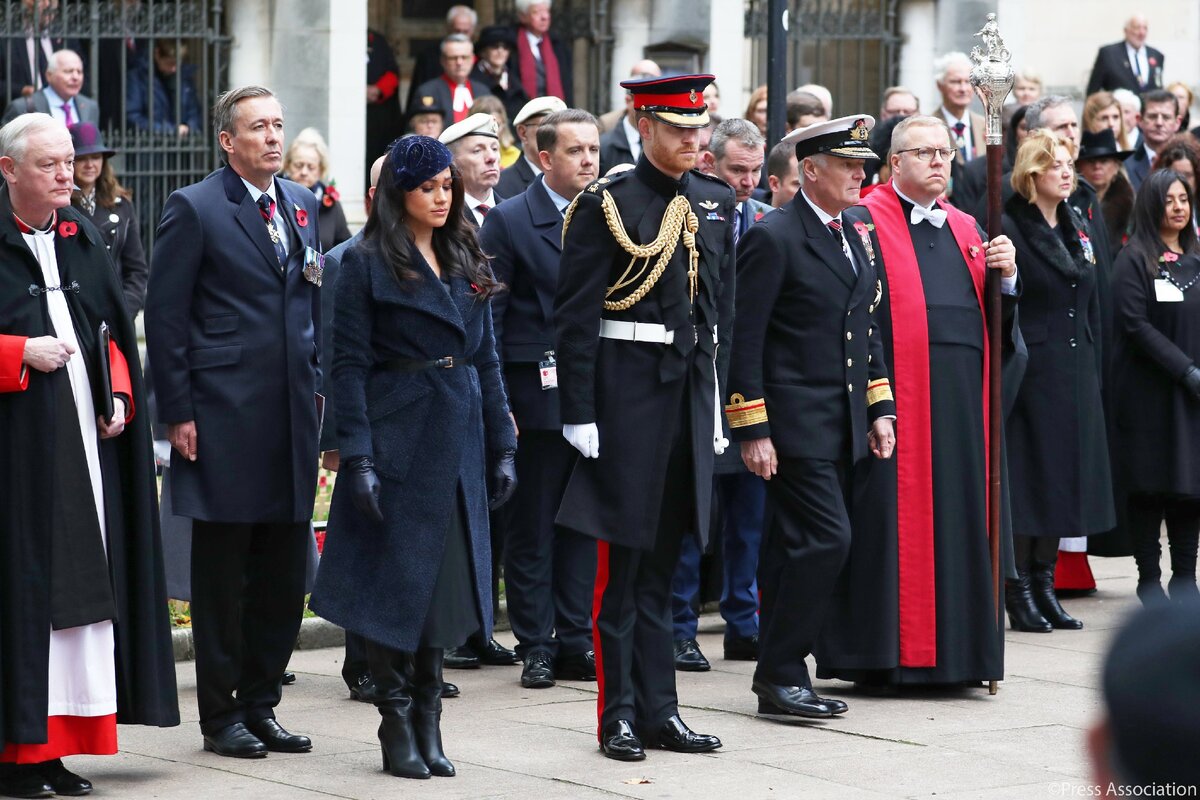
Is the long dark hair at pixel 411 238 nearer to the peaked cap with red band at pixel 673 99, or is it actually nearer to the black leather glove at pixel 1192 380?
the peaked cap with red band at pixel 673 99

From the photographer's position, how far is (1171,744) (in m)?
1.96

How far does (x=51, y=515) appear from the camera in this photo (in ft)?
18.3

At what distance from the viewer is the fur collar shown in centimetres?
847

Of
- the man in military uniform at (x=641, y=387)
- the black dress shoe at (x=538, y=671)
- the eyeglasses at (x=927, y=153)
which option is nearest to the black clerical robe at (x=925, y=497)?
the eyeglasses at (x=927, y=153)

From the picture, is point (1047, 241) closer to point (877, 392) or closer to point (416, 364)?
point (877, 392)

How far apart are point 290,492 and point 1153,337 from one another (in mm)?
4267

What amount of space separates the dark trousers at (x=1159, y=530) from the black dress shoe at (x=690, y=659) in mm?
2332

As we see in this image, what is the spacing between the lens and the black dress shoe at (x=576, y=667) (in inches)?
293

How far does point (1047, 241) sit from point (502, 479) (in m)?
3.43

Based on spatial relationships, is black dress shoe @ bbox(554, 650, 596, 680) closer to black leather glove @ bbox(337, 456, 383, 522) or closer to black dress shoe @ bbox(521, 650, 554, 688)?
black dress shoe @ bbox(521, 650, 554, 688)

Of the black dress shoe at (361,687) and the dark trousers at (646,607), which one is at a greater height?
the dark trousers at (646,607)

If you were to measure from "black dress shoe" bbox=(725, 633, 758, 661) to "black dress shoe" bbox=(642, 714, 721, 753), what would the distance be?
5.82ft

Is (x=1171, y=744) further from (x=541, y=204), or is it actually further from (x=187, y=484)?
(x=541, y=204)

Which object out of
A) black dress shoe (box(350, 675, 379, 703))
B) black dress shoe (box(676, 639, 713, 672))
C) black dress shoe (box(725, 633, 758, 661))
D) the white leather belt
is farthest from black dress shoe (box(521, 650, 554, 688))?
the white leather belt
